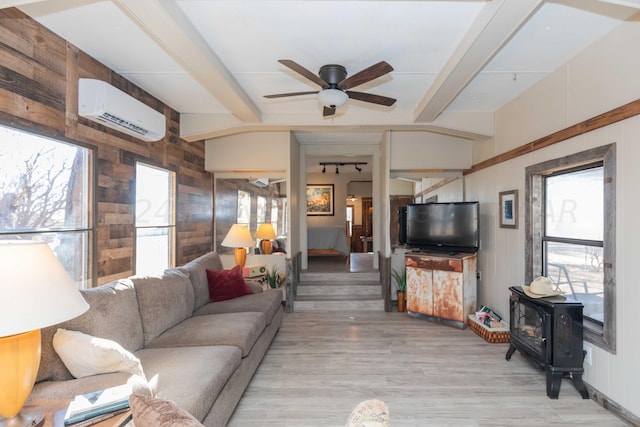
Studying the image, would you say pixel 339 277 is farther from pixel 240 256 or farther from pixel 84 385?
pixel 84 385

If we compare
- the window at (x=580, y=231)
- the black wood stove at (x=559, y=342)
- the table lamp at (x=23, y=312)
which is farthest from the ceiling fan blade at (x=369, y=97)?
the table lamp at (x=23, y=312)

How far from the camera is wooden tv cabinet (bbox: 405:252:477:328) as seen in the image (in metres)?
4.22

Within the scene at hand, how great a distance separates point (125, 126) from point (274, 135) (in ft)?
7.31

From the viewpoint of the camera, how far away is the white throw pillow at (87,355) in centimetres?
175

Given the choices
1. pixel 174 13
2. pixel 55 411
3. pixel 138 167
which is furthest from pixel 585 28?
pixel 138 167

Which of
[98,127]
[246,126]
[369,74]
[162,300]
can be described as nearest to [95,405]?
[162,300]

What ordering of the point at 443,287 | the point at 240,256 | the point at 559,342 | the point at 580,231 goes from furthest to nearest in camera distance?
the point at 240,256 → the point at 443,287 → the point at 580,231 → the point at 559,342

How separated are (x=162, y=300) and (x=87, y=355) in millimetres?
960

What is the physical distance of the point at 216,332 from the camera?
102 inches

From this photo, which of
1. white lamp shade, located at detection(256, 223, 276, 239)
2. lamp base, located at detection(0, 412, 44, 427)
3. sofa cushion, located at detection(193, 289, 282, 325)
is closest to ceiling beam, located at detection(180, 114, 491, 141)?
white lamp shade, located at detection(256, 223, 276, 239)

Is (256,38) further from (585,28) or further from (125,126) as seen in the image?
(585,28)

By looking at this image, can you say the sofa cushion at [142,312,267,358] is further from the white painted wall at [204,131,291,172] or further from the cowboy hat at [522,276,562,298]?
Answer: the white painted wall at [204,131,291,172]

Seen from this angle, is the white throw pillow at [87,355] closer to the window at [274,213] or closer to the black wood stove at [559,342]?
the black wood stove at [559,342]

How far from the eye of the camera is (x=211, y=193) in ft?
17.4
